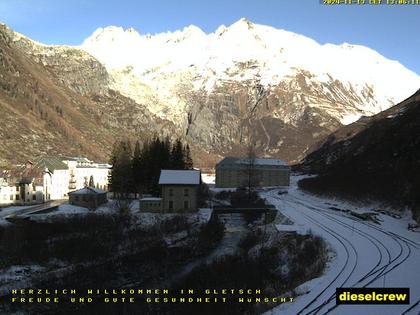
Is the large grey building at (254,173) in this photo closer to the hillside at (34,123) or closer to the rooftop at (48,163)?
the rooftop at (48,163)

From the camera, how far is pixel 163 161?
81.1 meters

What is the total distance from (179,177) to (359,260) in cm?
3989

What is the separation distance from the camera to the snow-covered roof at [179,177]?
67.4m

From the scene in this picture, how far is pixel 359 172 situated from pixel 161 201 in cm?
3847

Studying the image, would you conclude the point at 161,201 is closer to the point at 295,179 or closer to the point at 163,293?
the point at 163,293

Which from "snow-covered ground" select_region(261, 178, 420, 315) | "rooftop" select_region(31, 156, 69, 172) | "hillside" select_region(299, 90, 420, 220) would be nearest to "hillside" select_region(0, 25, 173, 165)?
"rooftop" select_region(31, 156, 69, 172)

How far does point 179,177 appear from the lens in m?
68.9

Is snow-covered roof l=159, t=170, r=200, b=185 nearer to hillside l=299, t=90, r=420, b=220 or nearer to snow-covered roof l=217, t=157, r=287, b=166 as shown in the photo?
hillside l=299, t=90, r=420, b=220

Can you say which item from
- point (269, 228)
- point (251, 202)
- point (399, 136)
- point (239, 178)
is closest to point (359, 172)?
point (399, 136)

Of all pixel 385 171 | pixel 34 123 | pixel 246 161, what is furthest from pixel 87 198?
pixel 34 123

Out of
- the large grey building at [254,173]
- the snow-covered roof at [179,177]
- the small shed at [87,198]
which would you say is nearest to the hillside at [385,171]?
the large grey building at [254,173]

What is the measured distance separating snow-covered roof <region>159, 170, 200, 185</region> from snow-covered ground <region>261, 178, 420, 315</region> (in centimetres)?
1642

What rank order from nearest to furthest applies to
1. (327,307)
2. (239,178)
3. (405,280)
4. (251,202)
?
(327,307)
(405,280)
(251,202)
(239,178)

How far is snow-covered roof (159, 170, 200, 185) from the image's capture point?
67438mm
